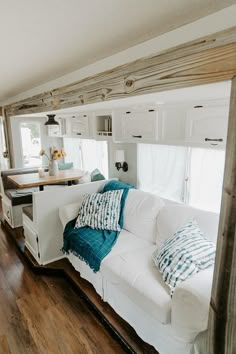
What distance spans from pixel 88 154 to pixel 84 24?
11.4 ft

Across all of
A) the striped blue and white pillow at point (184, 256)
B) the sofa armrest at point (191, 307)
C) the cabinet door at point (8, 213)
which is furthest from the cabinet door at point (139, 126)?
the cabinet door at point (8, 213)

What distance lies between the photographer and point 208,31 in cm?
92

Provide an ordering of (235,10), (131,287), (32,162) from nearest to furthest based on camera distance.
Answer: (235,10) < (131,287) < (32,162)

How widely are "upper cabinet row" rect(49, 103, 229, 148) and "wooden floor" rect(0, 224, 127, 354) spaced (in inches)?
74.6

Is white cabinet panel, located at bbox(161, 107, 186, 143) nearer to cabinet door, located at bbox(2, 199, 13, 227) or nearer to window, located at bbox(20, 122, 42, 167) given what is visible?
cabinet door, located at bbox(2, 199, 13, 227)

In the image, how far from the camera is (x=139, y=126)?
8.68ft

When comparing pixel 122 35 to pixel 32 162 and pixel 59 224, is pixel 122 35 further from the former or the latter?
pixel 32 162

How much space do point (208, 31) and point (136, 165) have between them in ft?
7.47

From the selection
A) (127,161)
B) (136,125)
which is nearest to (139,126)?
(136,125)

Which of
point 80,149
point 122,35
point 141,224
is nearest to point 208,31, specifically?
point 122,35

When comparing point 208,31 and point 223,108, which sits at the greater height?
point 208,31

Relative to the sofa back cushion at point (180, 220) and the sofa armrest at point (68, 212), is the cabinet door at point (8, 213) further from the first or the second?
the sofa back cushion at point (180, 220)

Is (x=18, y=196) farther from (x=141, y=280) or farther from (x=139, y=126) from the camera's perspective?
(x=141, y=280)

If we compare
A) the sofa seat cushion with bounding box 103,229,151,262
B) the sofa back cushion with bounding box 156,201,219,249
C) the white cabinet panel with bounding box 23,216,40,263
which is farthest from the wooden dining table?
the sofa back cushion with bounding box 156,201,219,249
